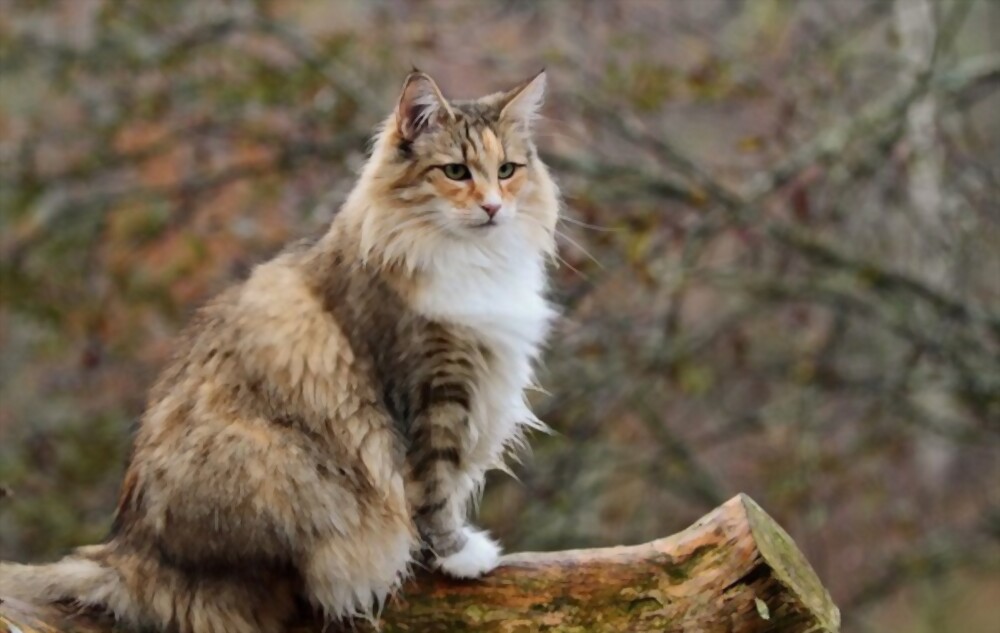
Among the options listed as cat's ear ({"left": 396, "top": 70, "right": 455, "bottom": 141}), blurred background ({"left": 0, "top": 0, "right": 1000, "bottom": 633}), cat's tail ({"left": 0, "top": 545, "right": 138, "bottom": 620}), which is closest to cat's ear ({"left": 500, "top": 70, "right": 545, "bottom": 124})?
cat's ear ({"left": 396, "top": 70, "right": 455, "bottom": 141})

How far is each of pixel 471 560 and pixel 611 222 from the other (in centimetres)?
320

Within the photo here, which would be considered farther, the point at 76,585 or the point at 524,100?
the point at 524,100

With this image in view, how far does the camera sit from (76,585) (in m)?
3.21

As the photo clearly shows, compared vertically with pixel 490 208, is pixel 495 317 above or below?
below

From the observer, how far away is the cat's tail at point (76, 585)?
3.18 meters

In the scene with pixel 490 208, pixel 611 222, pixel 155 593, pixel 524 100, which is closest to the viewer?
pixel 155 593

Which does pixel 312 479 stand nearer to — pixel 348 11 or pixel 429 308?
pixel 429 308

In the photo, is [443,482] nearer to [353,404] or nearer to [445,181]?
[353,404]

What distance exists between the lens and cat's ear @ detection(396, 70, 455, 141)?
11.4ft

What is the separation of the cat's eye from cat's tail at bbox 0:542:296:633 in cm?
110

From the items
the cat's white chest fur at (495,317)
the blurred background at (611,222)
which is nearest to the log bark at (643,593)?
the cat's white chest fur at (495,317)

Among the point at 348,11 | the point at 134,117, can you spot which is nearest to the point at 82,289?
the point at 134,117

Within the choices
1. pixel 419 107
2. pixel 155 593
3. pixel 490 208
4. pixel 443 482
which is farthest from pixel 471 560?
pixel 419 107

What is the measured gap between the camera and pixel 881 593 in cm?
750
